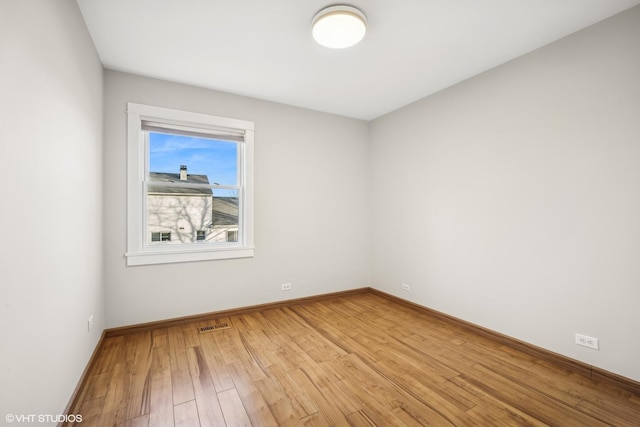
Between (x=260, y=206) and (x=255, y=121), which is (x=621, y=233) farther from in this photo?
(x=255, y=121)

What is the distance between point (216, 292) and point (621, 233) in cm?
378

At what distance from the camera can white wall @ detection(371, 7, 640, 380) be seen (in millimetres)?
2000

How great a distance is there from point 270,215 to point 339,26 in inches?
90.4

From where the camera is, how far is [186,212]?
323 cm

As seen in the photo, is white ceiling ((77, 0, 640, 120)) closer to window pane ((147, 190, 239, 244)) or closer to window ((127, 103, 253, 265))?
window ((127, 103, 253, 265))

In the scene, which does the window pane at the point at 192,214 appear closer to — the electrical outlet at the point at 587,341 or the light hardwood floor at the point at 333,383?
the light hardwood floor at the point at 333,383

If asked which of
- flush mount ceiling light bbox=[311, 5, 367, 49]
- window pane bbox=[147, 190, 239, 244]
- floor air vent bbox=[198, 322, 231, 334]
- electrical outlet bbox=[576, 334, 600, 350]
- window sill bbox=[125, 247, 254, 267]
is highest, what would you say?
flush mount ceiling light bbox=[311, 5, 367, 49]

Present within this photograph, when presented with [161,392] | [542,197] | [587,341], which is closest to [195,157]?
[161,392]

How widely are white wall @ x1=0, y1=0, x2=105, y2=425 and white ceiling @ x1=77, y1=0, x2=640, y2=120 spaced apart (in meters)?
0.43

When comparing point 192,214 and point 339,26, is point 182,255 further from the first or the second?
point 339,26

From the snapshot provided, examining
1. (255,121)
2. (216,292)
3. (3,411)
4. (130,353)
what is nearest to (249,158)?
(255,121)

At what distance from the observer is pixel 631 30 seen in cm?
196

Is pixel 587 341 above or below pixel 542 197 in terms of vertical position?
below

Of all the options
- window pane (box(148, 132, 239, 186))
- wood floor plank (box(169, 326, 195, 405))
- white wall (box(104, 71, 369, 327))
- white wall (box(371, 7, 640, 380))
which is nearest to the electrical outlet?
white wall (box(371, 7, 640, 380))
